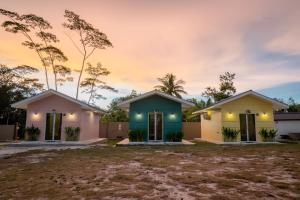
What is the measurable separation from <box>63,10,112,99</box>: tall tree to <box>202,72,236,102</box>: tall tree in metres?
16.8

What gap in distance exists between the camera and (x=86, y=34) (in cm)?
2584

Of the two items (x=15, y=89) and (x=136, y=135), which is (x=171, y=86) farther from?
(x=15, y=89)

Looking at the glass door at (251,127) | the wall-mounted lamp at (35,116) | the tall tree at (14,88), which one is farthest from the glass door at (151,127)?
the tall tree at (14,88)

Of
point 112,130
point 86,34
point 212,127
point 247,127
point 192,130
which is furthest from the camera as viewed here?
point 86,34

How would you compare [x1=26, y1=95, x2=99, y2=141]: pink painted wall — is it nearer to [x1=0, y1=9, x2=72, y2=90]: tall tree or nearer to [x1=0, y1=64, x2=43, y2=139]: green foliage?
[x1=0, y1=64, x2=43, y2=139]: green foliage

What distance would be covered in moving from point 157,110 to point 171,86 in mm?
16276

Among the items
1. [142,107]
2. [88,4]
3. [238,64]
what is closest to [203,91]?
[238,64]

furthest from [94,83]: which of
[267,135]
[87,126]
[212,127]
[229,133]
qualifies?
[267,135]

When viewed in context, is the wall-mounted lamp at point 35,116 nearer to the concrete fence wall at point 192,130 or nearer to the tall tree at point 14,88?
the tall tree at point 14,88

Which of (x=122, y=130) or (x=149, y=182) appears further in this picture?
(x=122, y=130)

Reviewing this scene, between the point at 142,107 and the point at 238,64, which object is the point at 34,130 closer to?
the point at 142,107

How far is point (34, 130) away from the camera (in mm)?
16344

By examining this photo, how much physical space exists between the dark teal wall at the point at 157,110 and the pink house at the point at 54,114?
3.30 meters

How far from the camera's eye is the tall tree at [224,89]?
3326cm
